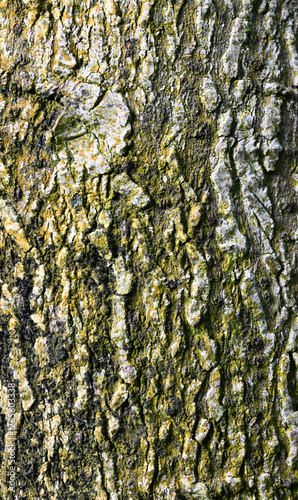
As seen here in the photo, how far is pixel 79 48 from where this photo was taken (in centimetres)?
81

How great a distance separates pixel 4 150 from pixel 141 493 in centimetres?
80

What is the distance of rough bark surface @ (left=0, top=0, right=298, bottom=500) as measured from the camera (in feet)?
2.66

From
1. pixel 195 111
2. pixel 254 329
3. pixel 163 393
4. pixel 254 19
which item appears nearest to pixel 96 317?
pixel 163 393

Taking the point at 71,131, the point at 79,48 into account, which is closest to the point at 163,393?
the point at 71,131

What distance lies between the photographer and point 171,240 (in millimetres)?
817

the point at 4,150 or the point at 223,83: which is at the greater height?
the point at 223,83

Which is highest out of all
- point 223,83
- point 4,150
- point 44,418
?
point 223,83

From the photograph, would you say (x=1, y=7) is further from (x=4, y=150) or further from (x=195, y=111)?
(x=195, y=111)

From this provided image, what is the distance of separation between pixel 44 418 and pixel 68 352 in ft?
0.53

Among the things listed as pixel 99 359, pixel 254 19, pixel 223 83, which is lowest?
pixel 99 359

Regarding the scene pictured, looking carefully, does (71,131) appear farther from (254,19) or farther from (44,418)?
(44,418)

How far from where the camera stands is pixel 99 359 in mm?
830

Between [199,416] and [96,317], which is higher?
[96,317]

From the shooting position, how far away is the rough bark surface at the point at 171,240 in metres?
0.81
